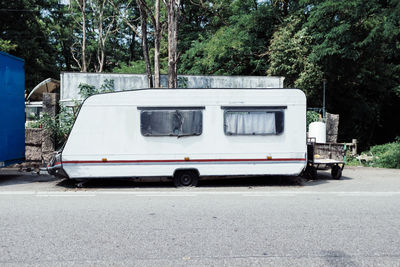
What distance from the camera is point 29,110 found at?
65.1ft

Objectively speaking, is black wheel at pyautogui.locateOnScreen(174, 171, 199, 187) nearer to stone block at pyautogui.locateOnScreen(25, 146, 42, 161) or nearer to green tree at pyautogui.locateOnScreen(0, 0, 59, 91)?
stone block at pyautogui.locateOnScreen(25, 146, 42, 161)

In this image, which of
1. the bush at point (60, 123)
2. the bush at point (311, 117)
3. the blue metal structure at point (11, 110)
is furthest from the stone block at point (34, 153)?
the bush at point (311, 117)

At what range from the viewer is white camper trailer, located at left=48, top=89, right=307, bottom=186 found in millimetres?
8852

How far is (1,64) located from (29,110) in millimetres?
11218

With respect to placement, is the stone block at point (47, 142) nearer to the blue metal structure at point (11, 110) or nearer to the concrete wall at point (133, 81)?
the blue metal structure at point (11, 110)

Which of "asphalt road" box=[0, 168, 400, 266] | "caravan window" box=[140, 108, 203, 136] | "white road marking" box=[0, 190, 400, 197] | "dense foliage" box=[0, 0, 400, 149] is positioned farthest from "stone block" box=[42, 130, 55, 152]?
"dense foliage" box=[0, 0, 400, 149]

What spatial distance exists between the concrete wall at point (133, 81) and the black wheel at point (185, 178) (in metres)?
7.39

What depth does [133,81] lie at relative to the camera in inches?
615

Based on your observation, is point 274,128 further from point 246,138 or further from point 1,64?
point 1,64

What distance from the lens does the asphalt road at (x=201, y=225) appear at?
4273 millimetres

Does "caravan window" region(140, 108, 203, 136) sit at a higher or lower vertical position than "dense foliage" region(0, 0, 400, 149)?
lower

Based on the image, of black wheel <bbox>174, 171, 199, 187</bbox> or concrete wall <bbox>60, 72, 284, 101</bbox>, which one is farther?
concrete wall <bbox>60, 72, 284, 101</bbox>

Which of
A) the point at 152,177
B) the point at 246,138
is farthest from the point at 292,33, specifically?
the point at 152,177

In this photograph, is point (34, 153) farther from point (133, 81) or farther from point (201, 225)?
point (201, 225)
